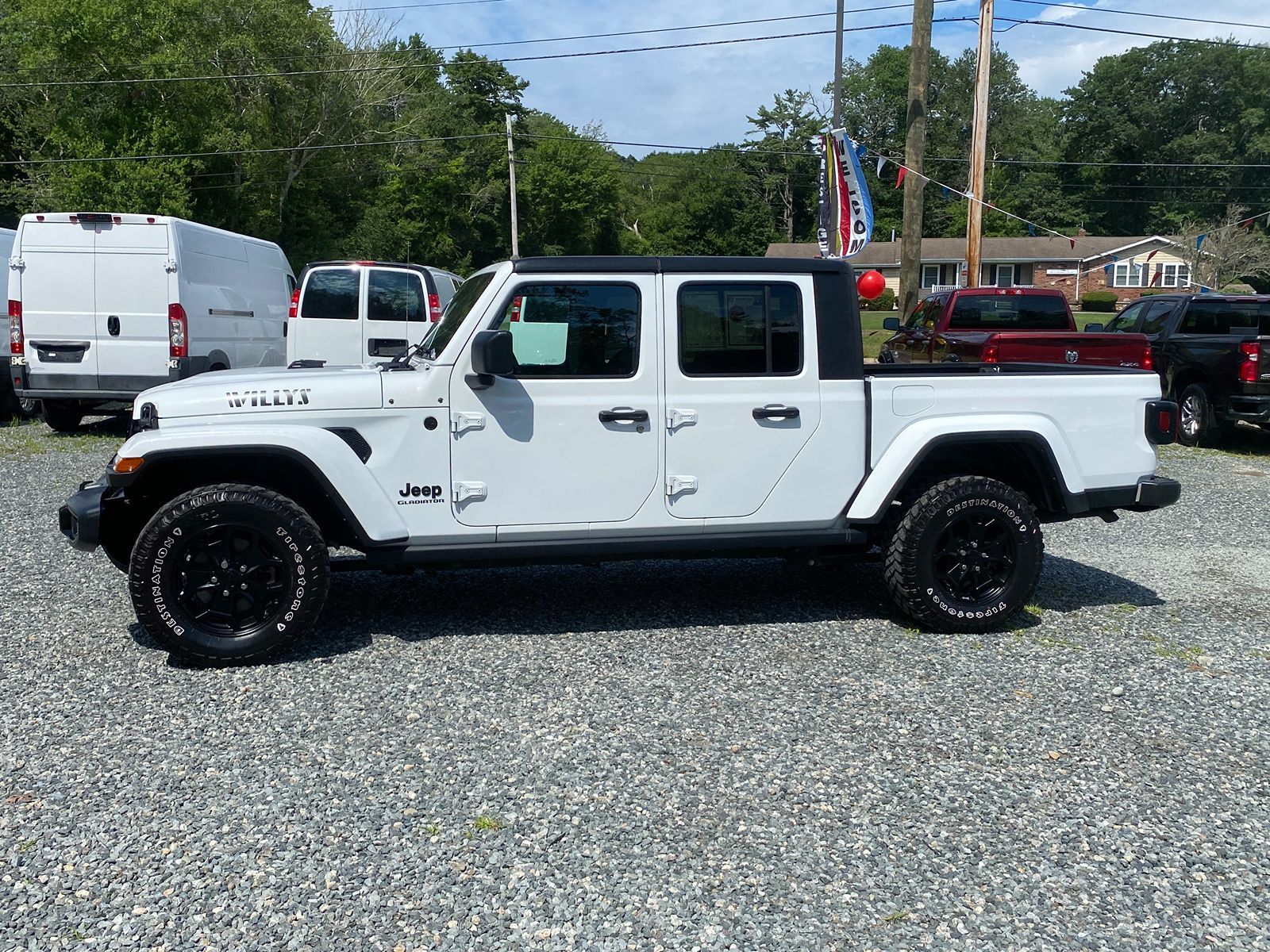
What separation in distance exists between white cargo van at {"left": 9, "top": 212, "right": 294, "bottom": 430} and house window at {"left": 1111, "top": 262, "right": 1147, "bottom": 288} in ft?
230

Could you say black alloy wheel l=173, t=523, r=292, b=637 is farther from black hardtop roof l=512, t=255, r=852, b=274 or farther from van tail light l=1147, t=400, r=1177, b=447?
van tail light l=1147, t=400, r=1177, b=447

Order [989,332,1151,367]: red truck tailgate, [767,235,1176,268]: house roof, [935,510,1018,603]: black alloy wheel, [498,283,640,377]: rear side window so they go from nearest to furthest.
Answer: [498,283,640,377]: rear side window
[935,510,1018,603]: black alloy wheel
[989,332,1151,367]: red truck tailgate
[767,235,1176,268]: house roof

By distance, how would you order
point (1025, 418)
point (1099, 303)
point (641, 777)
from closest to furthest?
point (641, 777)
point (1025, 418)
point (1099, 303)

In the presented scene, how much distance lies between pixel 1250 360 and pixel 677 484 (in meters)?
9.78

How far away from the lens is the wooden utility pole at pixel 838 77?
57.7ft

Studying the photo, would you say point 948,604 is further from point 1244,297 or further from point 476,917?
point 1244,297

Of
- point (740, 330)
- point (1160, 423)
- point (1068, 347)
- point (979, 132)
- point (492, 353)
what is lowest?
point (1160, 423)

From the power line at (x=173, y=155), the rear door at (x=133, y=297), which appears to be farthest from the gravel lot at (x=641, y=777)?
the power line at (x=173, y=155)

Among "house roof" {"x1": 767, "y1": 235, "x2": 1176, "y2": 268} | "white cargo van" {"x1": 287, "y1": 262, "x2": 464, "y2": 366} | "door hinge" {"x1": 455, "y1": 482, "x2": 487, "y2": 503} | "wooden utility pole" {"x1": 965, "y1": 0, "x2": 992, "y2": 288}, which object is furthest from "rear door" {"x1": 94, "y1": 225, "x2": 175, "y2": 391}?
"house roof" {"x1": 767, "y1": 235, "x2": 1176, "y2": 268}

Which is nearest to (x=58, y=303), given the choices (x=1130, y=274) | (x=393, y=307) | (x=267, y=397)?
(x=393, y=307)

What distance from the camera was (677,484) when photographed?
5.34 m

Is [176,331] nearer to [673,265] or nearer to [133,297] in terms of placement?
[133,297]

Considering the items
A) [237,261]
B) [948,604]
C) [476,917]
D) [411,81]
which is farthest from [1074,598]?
[411,81]

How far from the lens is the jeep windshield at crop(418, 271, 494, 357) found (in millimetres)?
5305
